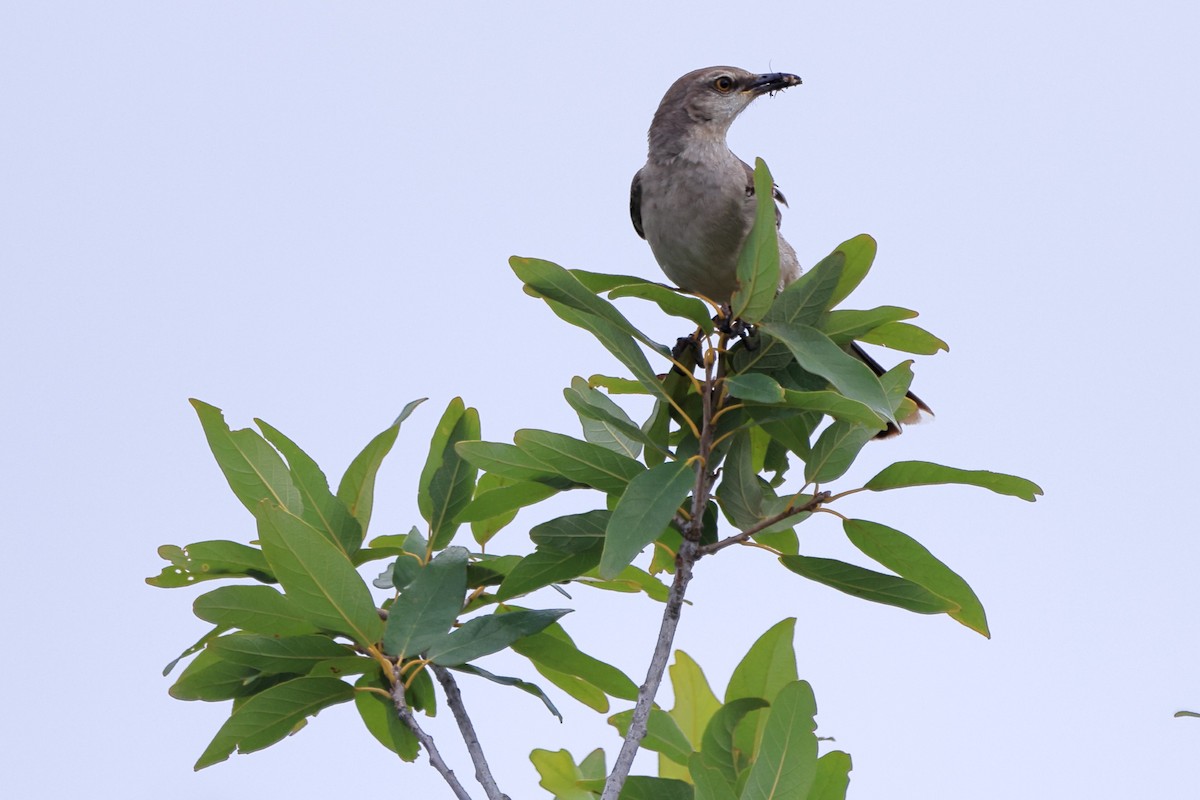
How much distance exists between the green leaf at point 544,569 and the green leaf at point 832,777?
725 mm

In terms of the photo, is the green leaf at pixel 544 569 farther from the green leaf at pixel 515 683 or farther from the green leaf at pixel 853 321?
the green leaf at pixel 853 321

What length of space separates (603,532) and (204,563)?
105cm

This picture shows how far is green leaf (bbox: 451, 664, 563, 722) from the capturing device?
9.05ft

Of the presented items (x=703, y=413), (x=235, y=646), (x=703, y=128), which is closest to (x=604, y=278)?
(x=703, y=413)

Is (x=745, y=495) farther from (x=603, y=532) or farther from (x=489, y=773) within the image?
(x=489, y=773)

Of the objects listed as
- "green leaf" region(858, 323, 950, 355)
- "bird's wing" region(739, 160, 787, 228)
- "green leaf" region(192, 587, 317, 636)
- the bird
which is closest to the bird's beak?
the bird

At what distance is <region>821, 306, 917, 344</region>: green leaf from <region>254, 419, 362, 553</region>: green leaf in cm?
131

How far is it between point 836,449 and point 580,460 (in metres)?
0.62

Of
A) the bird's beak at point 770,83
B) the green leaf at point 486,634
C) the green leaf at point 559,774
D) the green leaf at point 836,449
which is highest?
the bird's beak at point 770,83

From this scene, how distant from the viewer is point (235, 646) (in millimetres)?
2674

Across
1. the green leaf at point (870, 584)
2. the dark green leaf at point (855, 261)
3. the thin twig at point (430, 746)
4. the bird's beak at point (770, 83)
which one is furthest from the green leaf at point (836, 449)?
the bird's beak at point (770, 83)

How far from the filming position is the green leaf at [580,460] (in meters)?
2.68

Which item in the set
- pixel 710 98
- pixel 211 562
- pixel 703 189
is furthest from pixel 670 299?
pixel 710 98

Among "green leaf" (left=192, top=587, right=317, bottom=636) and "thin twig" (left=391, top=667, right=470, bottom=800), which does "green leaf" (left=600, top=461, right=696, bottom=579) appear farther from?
"green leaf" (left=192, top=587, right=317, bottom=636)
